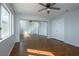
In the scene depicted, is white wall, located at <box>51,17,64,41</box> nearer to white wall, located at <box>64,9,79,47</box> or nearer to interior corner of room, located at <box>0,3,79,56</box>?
interior corner of room, located at <box>0,3,79,56</box>

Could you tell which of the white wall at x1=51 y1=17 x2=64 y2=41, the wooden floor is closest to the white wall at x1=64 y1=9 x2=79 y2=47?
the wooden floor

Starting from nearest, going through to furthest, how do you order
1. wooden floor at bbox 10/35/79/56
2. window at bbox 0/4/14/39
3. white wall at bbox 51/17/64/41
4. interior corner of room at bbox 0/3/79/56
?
window at bbox 0/4/14/39
wooden floor at bbox 10/35/79/56
interior corner of room at bbox 0/3/79/56
white wall at bbox 51/17/64/41

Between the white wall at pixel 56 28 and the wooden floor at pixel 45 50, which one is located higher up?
the white wall at pixel 56 28

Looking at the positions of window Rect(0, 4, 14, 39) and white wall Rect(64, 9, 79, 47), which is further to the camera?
white wall Rect(64, 9, 79, 47)

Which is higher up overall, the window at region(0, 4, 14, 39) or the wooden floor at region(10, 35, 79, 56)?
the window at region(0, 4, 14, 39)

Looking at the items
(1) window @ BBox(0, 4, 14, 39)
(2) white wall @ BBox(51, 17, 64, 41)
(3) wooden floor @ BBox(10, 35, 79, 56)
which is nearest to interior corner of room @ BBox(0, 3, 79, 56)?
(2) white wall @ BBox(51, 17, 64, 41)

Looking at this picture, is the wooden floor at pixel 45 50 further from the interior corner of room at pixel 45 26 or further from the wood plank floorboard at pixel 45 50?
the interior corner of room at pixel 45 26

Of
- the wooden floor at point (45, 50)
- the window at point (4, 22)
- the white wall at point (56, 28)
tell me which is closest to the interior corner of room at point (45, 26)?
the white wall at point (56, 28)

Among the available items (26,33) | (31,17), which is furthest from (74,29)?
(26,33)

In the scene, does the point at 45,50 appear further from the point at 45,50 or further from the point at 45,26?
the point at 45,26

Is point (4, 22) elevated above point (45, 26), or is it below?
below

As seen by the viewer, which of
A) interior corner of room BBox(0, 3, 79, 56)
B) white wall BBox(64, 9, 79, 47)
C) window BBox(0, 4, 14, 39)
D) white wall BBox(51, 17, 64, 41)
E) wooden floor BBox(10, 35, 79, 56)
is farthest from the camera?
white wall BBox(51, 17, 64, 41)

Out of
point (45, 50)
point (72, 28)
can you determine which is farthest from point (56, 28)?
point (45, 50)

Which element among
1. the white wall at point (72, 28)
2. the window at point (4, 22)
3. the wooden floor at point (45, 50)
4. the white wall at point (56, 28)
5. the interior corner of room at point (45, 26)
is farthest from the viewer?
the white wall at point (56, 28)
